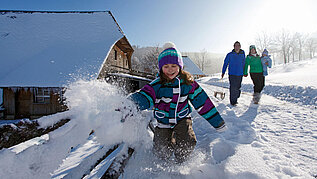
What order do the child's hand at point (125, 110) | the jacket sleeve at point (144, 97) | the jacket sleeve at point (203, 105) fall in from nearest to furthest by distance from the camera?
the child's hand at point (125, 110), the jacket sleeve at point (144, 97), the jacket sleeve at point (203, 105)

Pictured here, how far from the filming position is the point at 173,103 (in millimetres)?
1884

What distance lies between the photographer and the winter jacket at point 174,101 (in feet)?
6.17

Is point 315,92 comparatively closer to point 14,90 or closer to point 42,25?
point 14,90

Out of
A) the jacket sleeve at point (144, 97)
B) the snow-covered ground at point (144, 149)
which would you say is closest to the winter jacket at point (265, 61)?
the snow-covered ground at point (144, 149)

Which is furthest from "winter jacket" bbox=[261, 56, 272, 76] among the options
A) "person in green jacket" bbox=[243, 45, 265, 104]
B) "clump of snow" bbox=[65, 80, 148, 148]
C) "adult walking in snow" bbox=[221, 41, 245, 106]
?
"clump of snow" bbox=[65, 80, 148, 148]

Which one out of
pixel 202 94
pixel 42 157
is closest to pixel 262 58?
pixel 202 94

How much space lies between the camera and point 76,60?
898 cm

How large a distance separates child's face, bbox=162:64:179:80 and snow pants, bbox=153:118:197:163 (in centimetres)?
Answer: 65

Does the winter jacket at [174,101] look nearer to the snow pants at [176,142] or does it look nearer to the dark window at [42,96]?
the snow pants at [176,142]

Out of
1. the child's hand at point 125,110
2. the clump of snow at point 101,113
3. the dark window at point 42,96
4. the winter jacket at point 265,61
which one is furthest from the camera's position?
the dark window at point 42,96

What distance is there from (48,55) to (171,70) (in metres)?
11.0

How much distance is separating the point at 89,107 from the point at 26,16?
18.0m

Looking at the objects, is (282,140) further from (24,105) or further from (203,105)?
(24,105)

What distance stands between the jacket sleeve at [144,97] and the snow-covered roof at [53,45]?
21.5 feet
